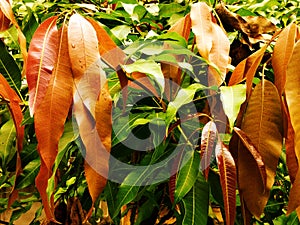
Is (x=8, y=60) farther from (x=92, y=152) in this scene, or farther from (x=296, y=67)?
(x=296, y=67)

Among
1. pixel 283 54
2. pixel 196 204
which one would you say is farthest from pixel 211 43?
pixel 196 204

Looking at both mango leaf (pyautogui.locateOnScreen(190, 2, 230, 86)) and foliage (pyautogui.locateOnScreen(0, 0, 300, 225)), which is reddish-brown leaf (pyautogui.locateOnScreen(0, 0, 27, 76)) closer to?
foliage (pyautogui.locateOnScreen(0, 0, 300, 225))

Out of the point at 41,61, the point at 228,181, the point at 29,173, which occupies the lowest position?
the point at 29,173

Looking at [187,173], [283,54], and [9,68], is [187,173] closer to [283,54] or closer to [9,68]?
[283,54]

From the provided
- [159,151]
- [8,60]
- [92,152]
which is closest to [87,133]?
[92,152]

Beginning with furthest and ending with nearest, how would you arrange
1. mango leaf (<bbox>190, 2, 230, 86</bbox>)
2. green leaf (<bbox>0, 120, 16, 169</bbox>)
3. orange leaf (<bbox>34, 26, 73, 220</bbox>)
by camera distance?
green leaf (<bbox>0, 120, 16, 169</bbox>) → mango leaf (<bbox>190, 2, 230, 86</bbox>) → orange leaf (<bbox>34, 26, 73, 220</bbox>)

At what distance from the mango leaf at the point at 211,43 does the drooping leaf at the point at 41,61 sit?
6.8 inches

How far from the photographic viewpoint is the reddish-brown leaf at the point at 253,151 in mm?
470

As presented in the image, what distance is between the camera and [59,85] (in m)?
0.44

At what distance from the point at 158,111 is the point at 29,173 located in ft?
0.68

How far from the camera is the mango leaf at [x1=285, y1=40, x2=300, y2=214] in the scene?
1.46 feet

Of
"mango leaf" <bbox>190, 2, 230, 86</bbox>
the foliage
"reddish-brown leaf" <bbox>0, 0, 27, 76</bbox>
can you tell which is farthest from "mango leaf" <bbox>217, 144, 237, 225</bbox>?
"reddish-brown leaf" <bbox>0, 0, 27, 76</bbox>

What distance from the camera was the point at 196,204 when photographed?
0.54 m

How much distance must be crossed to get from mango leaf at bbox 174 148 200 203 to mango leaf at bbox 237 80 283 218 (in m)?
0.06
